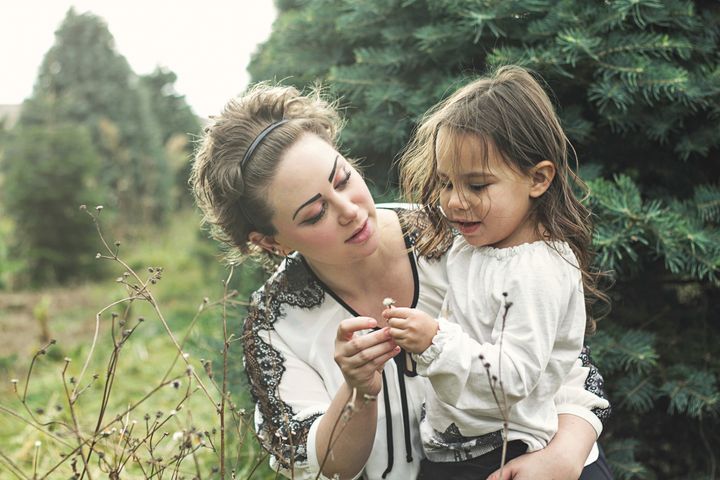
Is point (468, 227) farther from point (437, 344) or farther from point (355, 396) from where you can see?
point (355, 396)

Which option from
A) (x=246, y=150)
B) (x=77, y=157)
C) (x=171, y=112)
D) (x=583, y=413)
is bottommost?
(x=171, y=112)

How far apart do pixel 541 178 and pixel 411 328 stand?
58 centimetres

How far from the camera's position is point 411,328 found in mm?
1478

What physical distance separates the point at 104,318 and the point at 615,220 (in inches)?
220

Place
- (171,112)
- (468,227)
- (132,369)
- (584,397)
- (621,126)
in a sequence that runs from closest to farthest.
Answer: (468,227)
(584,397)
(621,126)
(132,369)
(171,112)

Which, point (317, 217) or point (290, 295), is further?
point (290, 295)

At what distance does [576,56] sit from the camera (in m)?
2.13

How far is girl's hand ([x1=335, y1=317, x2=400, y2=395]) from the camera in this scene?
157 cm

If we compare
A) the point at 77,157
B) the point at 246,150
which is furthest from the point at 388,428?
the point at 77,157

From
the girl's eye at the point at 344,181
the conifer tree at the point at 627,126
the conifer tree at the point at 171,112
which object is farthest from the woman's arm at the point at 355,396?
the conifer tree at the point at 171,112

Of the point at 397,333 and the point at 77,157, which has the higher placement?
the point at 397,333

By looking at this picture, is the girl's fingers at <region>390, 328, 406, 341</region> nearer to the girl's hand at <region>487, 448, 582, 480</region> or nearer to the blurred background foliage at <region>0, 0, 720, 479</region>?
the girl's hand at <region>487, 448, 582, 480</region>

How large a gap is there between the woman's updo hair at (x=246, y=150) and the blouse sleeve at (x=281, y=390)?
0.94 feet

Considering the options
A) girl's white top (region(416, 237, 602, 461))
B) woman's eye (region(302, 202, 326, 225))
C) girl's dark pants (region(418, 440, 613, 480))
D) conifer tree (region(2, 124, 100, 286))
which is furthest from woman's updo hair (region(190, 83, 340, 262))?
conifer tree (region(2, 124, 100, 286))
